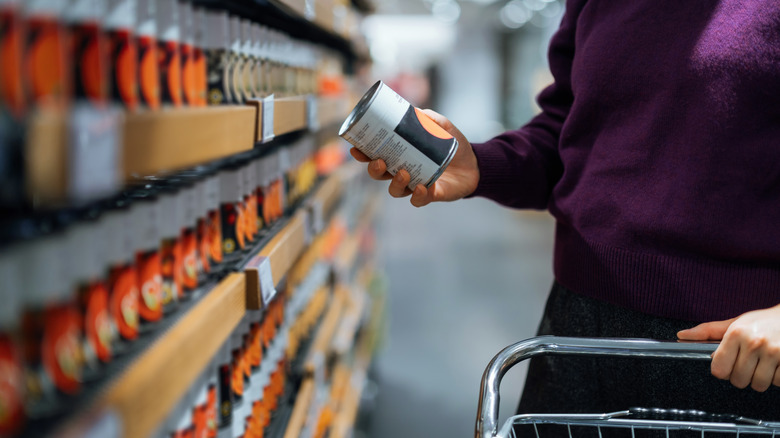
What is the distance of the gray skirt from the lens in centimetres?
126

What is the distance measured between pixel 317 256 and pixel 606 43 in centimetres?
134

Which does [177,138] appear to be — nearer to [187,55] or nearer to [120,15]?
[120,15]

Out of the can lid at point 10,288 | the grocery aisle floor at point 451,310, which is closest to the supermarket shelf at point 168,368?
the can lid at point 10,288

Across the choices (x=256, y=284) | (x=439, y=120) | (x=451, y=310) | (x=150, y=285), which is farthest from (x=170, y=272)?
(x=451, y=310)

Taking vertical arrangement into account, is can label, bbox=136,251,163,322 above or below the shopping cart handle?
above

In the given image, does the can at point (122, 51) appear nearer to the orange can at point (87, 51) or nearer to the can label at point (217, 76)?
the orange can at point (87, 51)

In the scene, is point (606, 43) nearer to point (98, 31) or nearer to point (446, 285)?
point (98, 31)

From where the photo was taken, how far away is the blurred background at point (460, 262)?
359cm

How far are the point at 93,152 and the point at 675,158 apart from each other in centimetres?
103

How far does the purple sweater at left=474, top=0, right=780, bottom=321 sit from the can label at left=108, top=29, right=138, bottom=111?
83cm

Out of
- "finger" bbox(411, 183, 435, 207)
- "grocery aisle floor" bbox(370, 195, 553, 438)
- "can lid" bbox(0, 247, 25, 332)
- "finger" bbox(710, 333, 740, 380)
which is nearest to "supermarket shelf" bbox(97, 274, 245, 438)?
"can lid" bbox(0, 247, 25, 332)

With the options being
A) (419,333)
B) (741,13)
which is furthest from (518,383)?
(741,13)

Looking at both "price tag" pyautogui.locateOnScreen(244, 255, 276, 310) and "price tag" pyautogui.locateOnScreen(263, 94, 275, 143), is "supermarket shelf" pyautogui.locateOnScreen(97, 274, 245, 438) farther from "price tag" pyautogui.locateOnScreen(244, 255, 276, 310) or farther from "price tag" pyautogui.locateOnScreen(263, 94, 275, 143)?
"price tag" pyautogui.locateOnScreen(263, 94, 275, 143)

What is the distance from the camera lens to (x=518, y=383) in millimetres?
3637
